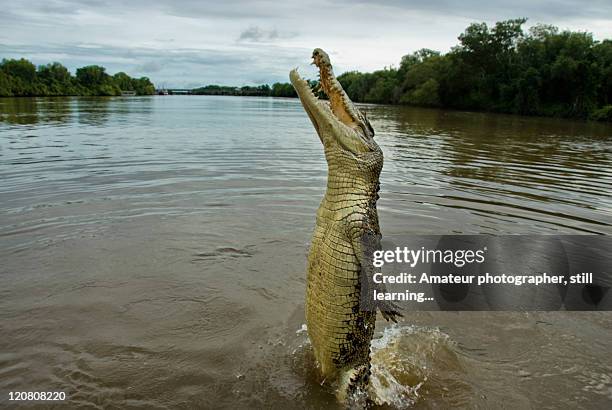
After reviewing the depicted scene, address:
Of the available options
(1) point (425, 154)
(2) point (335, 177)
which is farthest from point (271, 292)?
(1) point (425, 154)

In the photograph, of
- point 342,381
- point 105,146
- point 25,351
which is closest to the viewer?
point 342,381

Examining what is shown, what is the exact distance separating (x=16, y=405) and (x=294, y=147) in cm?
1510

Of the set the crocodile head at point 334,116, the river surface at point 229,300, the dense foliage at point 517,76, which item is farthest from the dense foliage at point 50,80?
the crocodile head at point 334,116

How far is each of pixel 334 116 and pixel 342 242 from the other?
108 cm

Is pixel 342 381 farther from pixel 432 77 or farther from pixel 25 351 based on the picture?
pixel 432 77

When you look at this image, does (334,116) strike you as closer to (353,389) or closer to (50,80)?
(353,389)

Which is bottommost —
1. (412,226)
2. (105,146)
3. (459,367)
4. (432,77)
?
(459,367)

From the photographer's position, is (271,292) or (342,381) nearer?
(342,381)

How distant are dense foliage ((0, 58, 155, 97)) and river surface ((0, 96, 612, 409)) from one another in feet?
264

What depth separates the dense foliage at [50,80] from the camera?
269ft

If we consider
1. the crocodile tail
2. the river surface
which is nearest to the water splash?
the river surface

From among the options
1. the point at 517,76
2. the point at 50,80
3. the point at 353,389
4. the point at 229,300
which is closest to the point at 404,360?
the point at 353,389

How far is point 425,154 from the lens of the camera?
54.7 feet

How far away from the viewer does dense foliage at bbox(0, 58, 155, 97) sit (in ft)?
269
